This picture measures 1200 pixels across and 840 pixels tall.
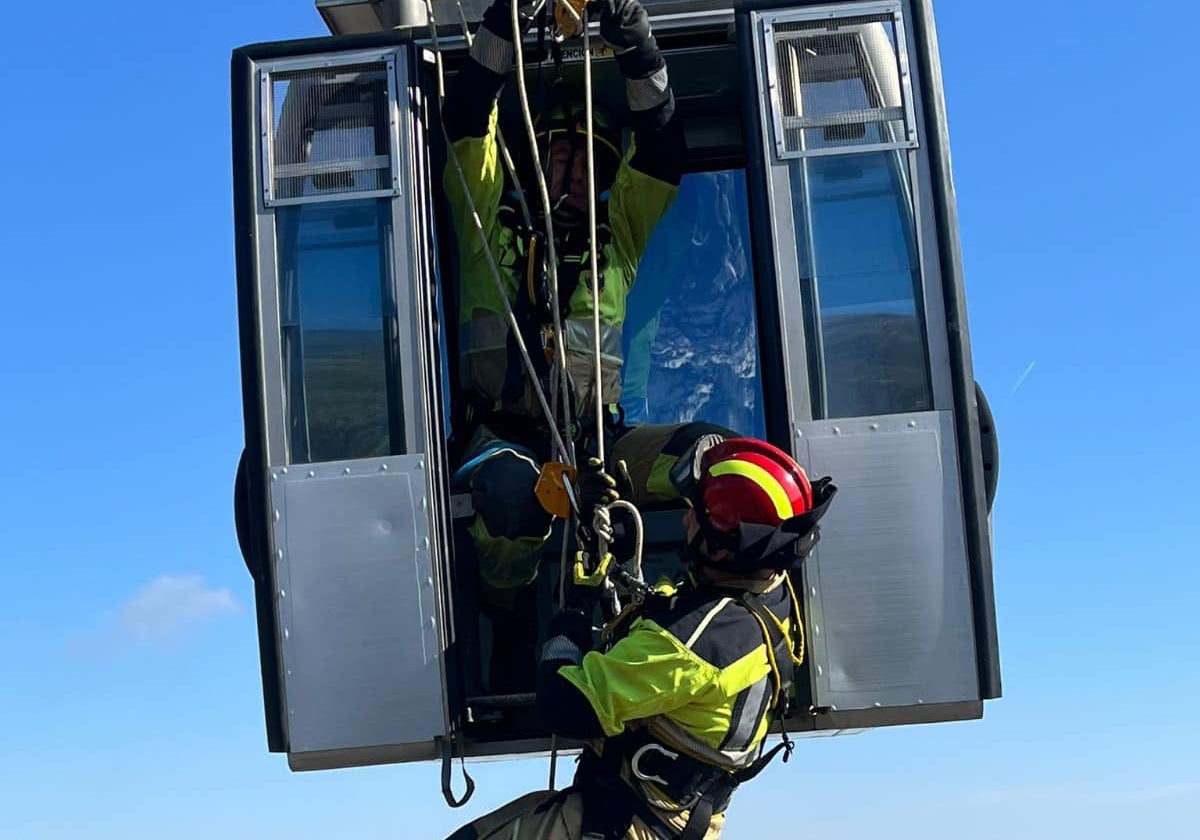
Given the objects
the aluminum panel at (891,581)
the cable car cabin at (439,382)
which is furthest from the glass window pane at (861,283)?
the aluminum panel at (891,581)

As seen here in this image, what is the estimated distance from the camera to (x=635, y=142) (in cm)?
578

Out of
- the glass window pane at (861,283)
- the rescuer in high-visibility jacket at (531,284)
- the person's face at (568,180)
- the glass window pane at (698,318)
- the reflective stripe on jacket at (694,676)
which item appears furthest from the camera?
the glass window pane at (698,318)

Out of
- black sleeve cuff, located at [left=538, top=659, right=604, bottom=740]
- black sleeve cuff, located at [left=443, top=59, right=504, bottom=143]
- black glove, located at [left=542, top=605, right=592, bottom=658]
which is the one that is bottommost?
black sleeve cuff, located at [left=538, top=659, right=604, bottom=740]

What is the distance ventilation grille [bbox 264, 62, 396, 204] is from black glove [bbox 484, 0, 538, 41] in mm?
362

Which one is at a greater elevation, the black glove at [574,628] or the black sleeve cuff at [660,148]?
the black sleeve cuff at [660,148]

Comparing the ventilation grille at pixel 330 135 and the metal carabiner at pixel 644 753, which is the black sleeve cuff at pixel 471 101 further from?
the metal carabiner at pixel 644 753

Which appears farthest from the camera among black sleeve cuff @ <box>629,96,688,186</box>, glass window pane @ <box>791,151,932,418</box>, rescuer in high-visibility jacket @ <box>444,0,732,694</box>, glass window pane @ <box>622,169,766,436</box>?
glass window pane @ <box>622,169,766,436</box>

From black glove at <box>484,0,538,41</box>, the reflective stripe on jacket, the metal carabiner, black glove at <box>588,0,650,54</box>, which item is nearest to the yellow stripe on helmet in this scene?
the reflective stripe on jacket

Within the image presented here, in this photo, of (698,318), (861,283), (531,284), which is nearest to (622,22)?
(531,284)

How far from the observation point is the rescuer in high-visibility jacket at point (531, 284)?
520 cm

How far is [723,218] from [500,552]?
1.82 metres

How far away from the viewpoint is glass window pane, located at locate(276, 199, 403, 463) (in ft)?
16.5

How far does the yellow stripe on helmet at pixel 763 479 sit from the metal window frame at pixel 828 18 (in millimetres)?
1138

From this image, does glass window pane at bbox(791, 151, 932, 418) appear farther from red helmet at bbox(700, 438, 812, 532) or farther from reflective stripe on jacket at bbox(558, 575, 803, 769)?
reflective stripe on jacket at bbox(558, 575, 803, 769)
